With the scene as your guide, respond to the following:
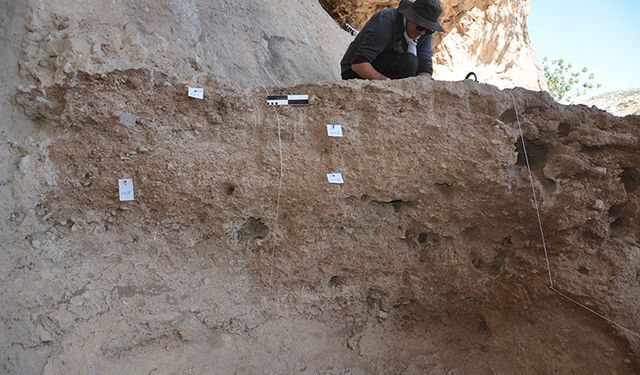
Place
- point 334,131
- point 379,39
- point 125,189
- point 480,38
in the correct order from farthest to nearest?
point 480,38 → point 379,39 → point 334,131 → point 125,189

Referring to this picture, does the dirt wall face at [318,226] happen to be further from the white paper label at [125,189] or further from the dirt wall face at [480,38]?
the dirt wall face at [480,38]

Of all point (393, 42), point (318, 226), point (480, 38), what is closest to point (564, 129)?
point (393, 42)

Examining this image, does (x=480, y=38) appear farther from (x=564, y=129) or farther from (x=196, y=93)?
(x=196, y=93)

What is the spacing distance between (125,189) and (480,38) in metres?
8.33

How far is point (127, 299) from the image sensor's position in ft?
8.78

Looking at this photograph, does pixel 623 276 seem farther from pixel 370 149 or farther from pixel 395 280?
pixel 370 149

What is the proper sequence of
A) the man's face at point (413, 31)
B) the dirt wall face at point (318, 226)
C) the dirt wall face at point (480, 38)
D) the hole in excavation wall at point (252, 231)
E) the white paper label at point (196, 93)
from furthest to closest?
1. the dirt wall face at point (480, 38)
2. the man's face at point (413, 31)
3. the hole in excavation wall at point (252, 231)
4. the white paper label at point (196, 93)
5. the dirt wall face at point (318, 226)

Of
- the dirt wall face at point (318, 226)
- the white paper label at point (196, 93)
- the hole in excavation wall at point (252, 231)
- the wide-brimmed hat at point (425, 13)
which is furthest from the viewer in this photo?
the wide-brimmed hat at point (425, 13)

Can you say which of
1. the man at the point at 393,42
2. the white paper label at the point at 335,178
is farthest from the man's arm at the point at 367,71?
the white paper label at the point at 335,178

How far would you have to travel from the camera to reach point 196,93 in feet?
9.02

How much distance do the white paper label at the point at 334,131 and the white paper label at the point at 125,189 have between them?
127cm

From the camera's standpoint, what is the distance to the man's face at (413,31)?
344cm

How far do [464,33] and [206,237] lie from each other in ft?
25.4

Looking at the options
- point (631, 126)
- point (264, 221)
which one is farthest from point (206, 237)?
point (631, 126)
